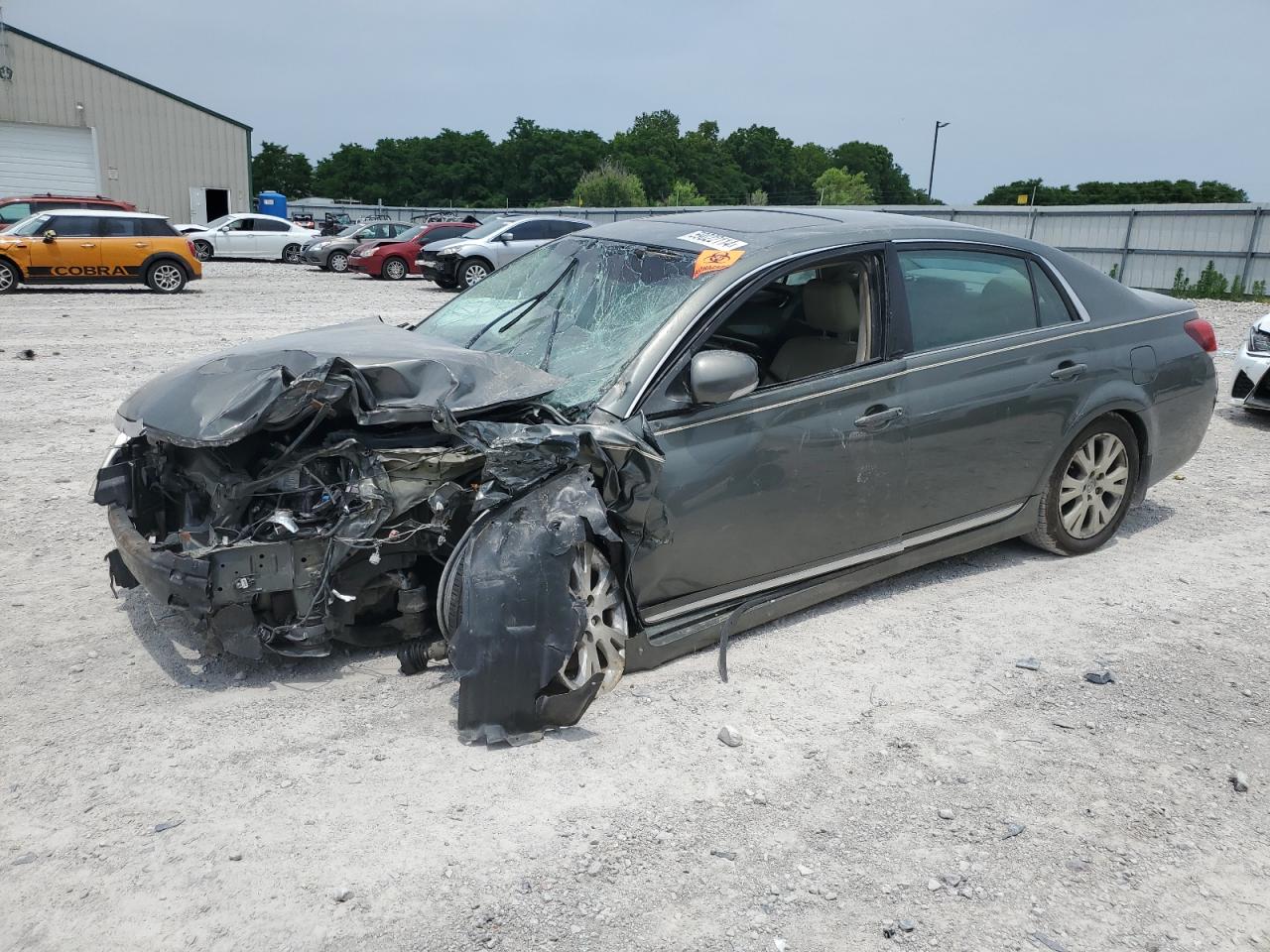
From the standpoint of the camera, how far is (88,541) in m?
5.42

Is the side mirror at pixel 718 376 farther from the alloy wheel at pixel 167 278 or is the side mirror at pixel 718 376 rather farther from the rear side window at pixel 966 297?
the alloy wheel at pixel 167 278

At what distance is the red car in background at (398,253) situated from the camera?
25750 millimetres

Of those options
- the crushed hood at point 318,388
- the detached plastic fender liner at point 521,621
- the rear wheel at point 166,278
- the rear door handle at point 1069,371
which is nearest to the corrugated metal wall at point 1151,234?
the rear wheel at point 166,278

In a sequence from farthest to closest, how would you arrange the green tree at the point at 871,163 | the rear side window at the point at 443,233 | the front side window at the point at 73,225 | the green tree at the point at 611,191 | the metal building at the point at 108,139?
1. the green tree at the point at 871,163
2. the green tree at the point at 611,191
3. the metal building at the point at 108,139
4. the rear side window at the point at 443,233
5. the front side window at the point at 73,225

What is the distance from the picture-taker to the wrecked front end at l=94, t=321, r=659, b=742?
3.46 metres

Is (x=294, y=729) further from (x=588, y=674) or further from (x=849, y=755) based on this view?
(x=849, y=755)

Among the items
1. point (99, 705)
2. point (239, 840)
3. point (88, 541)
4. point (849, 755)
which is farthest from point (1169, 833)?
point (88, 541)

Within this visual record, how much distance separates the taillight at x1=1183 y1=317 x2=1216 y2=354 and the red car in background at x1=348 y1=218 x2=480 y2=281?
2189 centimetres

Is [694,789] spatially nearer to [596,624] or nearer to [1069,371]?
[596,624]

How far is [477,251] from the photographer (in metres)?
22.5

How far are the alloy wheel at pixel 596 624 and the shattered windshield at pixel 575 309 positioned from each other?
2.15ft

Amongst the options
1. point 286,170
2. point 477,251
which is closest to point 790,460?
point 477,251

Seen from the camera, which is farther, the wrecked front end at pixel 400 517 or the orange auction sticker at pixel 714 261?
the orange auction sticker at pixel 714 261

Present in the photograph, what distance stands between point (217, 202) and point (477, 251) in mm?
22490
